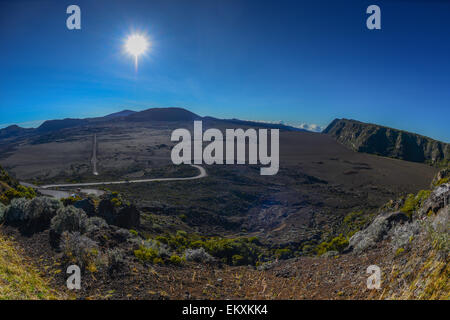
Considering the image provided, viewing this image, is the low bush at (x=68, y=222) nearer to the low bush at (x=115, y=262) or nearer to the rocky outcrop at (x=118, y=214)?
the low bush at (x=115, y=262)

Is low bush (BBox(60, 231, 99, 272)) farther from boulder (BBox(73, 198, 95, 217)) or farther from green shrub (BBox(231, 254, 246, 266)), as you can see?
boulder (BBox(73, 198, 95, 217))

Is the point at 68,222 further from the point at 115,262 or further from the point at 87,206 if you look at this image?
the point at 87,206

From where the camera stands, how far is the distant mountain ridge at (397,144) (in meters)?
82.6

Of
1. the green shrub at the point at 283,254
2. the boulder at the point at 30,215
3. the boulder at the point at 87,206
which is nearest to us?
the boulder at the point at 30,215

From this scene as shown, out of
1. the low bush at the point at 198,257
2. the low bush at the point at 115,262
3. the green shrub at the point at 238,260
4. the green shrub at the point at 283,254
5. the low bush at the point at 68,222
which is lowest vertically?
the green shrub at the point at 283,254

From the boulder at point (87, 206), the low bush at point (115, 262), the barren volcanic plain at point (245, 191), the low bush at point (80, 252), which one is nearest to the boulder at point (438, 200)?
the low bush at point (115, 262)

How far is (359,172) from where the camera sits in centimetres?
5384

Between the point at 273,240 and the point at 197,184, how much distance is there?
19.6m

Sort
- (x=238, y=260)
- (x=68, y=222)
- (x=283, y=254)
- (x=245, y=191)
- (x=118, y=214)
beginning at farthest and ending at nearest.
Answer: (x=245, y=191) < (x=283, y=254) < (x=118, y=214) < (x=238, y=260) < (x=68, y=222)

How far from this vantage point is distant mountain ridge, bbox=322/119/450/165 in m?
82.6

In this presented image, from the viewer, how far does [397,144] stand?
303 feet

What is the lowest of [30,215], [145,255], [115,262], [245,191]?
[245,191]

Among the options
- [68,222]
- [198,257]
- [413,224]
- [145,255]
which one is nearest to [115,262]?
[145,255]
